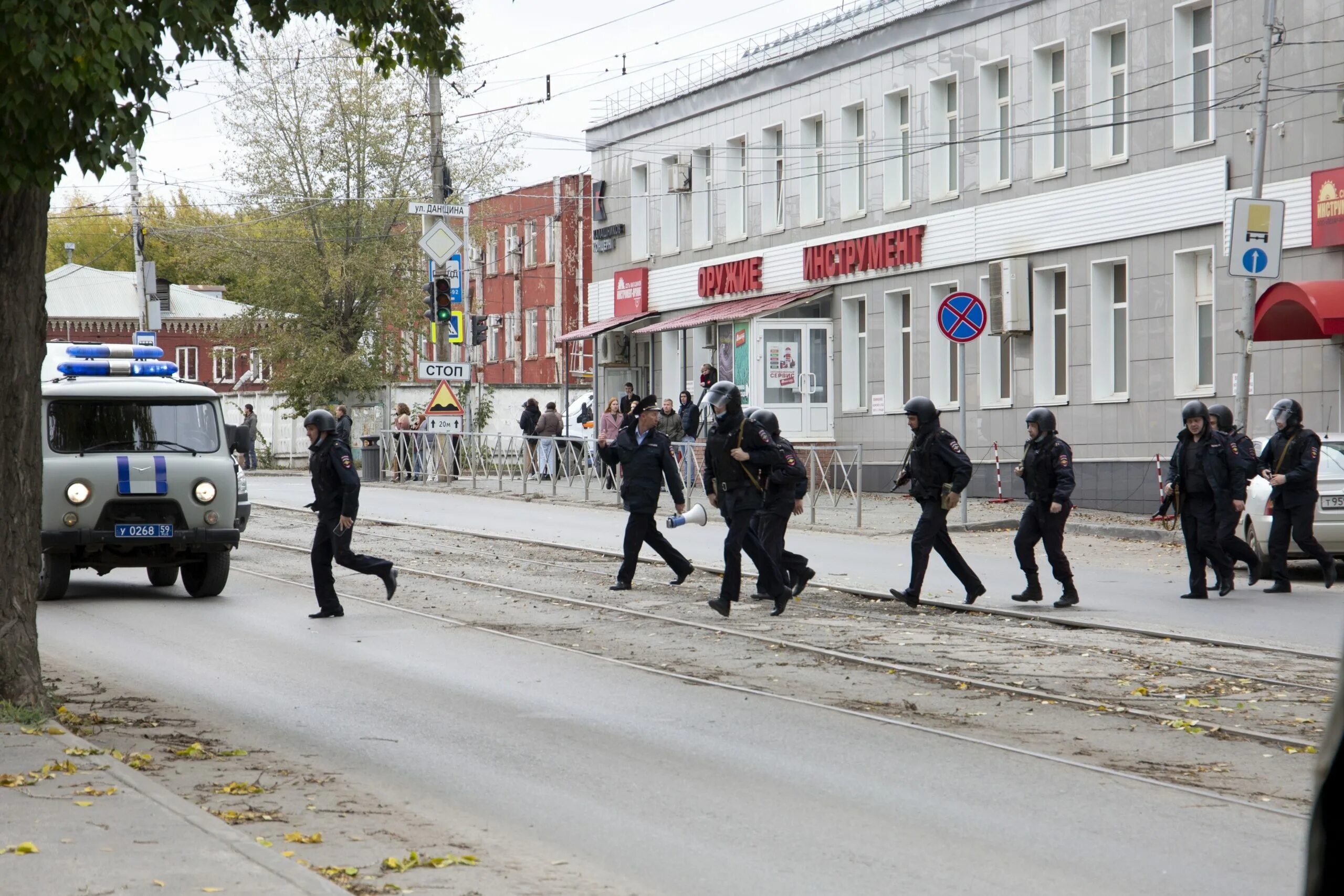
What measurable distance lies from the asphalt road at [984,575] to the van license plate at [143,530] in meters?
5.33

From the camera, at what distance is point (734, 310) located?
36.5m

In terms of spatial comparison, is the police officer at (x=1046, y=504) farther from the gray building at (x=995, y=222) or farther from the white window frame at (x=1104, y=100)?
the white window frame at (x=1104, y=100)

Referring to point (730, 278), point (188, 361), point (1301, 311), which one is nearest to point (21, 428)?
point (1301, 311)

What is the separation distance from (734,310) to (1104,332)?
34.4 ft

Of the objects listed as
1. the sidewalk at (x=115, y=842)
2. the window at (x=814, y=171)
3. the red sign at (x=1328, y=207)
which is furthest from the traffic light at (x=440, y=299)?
the sidewalk at (x=115, y=842)

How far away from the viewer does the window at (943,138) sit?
103 ft

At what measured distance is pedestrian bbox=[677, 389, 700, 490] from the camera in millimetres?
29953

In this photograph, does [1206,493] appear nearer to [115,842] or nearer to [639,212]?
[115,842]

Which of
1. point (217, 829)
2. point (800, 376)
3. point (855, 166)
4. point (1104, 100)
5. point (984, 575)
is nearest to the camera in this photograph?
point (217, 829)

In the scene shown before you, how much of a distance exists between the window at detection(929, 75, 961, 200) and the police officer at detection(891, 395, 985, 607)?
17.0 m

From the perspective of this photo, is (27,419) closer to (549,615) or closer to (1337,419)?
(549,615)

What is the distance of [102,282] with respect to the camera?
280ft

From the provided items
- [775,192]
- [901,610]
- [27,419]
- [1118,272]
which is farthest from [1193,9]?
[27,419]

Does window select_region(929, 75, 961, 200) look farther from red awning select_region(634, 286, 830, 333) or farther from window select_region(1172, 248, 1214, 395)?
window select_region(1172, 248, 1214, 395)
